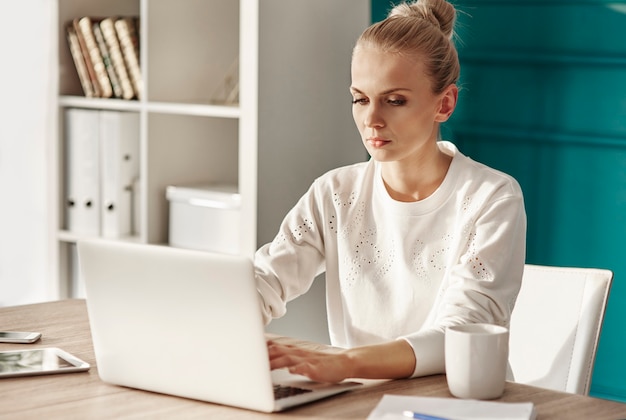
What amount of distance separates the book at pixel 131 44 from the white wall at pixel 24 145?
0.27 metres

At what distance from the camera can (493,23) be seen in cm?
262

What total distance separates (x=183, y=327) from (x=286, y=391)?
0.15 meters

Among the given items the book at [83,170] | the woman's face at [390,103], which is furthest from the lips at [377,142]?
the book at [83,170]

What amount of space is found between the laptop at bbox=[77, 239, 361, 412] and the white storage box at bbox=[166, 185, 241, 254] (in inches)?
54.4

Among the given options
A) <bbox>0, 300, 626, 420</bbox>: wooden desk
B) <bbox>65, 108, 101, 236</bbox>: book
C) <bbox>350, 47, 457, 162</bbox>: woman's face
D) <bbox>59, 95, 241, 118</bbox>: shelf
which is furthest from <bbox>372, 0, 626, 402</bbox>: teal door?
<bbox>0, 300, 626, 420</bbox>: wooden desk

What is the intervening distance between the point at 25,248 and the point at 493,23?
172 centimetres

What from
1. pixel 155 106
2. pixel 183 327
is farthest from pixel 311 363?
pixel 155 106

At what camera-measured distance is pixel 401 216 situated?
1755 mm

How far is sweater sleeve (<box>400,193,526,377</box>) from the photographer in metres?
1.38

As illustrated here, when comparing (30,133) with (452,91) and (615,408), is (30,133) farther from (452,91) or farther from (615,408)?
(615,408)

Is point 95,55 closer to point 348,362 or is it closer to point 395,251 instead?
point 395,251

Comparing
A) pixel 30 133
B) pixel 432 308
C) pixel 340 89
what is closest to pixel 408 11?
pixel 432 308

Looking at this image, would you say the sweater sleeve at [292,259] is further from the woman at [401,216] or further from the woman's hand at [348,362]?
the woman's hand at [348,362]

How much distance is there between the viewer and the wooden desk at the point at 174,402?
121 cm
